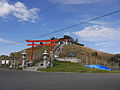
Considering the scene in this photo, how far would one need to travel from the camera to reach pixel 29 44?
3117 centimetres

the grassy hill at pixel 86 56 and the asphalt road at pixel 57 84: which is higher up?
the grassy hill at pixel 86 56

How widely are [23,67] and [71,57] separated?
11778 millimetres

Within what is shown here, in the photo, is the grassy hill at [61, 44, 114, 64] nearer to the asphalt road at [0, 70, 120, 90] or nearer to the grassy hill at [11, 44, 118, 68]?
the grassy hill at [11, 44, 118, 68]

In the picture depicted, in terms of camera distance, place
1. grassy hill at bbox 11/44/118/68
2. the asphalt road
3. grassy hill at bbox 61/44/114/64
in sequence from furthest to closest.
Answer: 1. grassy hill at bbox 61/44/114/64
2. grassy hill at bbox 11/44/118/68
3. the asphalt road

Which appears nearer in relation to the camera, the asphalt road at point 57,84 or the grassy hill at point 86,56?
the asphalt road at point 57,84

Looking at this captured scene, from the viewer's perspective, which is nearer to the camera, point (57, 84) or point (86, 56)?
point (57, 84)

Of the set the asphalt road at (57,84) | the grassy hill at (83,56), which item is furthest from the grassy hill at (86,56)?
the asphalt road at (57,84)

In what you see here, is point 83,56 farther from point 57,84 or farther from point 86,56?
point 57,84

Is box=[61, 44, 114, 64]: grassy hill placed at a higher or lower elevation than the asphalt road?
higher

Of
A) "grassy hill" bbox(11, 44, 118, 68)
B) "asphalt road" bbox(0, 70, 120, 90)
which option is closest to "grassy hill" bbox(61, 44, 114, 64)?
"grassy hill" bbox(11, 44, 118, 68)

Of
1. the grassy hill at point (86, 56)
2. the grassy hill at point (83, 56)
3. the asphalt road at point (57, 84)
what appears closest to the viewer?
the asphalt road at point (57, 84)

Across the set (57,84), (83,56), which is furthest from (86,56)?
(57,84)

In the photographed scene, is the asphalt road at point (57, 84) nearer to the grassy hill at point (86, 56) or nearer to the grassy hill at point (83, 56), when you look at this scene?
the grassy hill at point (83, 56)

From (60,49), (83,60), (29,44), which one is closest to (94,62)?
(83,60)
